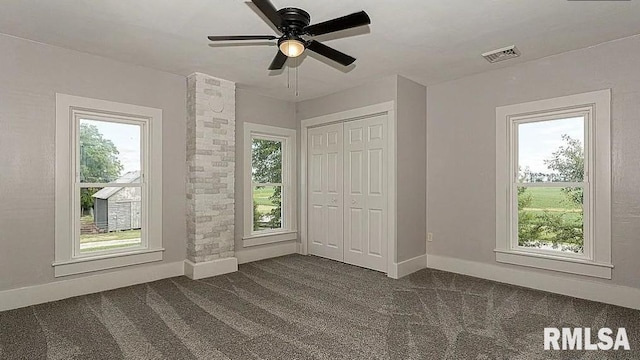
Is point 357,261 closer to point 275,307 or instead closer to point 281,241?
point 281,241

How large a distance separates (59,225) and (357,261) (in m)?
3.57

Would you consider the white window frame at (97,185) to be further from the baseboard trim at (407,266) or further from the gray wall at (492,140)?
the gray wall at (492,140)

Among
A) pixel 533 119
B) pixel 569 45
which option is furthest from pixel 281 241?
pixel 569 45

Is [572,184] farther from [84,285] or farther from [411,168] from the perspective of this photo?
[84,285]

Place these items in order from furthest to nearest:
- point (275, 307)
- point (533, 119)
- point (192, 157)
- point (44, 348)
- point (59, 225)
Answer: point (192, 157), point (533, 119), point (59, 225), point (275, 307), point (44, 348)

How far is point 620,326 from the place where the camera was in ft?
9.08

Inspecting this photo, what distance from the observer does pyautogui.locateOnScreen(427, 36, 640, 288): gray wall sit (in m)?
3.19

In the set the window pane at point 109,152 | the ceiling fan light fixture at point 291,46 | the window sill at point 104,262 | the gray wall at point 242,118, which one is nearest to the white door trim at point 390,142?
the gray wall at point 242,118

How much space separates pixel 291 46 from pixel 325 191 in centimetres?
304

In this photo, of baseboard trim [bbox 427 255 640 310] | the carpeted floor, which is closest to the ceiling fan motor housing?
the carpeted floor

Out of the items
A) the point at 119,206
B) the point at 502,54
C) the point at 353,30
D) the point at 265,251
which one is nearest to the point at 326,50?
the point at 353,30

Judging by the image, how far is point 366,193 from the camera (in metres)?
4.66

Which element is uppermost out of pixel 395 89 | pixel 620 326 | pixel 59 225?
pixel 395 89

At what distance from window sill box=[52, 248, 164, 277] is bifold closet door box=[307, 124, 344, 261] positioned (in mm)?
2308
